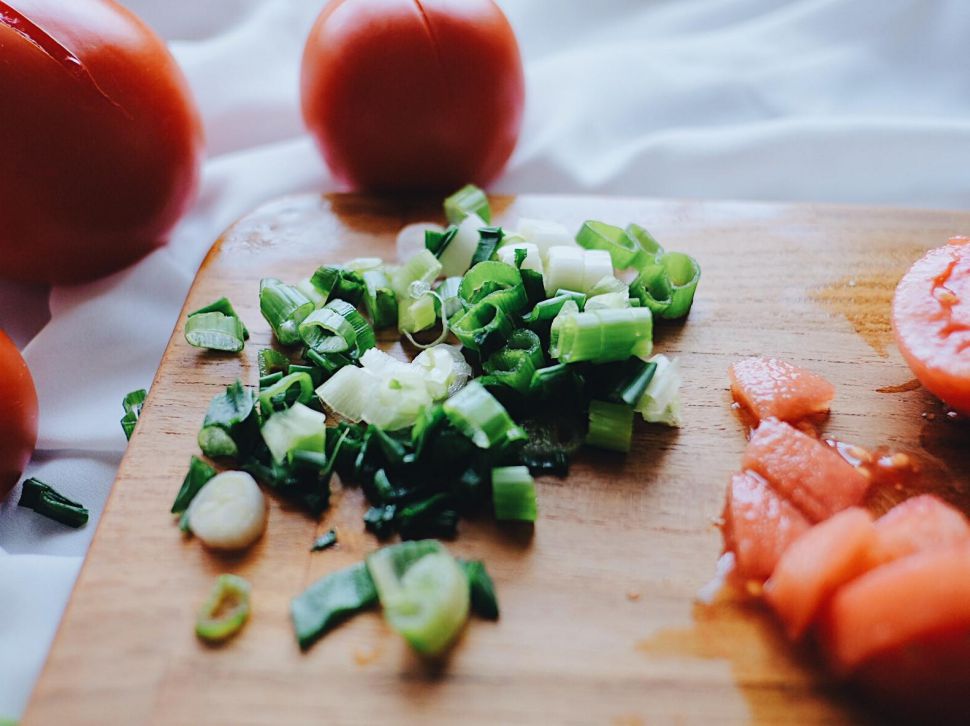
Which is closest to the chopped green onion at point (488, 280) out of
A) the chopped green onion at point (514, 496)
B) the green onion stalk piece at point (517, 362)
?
the green onion stalk piece at point (517, 362)

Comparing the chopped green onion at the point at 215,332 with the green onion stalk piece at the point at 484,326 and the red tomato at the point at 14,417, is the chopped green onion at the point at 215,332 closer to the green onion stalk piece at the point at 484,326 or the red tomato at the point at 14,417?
the red tomato at the point at 14,417

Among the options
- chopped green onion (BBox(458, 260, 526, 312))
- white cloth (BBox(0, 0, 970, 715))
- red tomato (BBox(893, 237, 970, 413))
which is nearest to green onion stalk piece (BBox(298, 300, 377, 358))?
chopped green onion (BBox(458, 260, 526, 312))

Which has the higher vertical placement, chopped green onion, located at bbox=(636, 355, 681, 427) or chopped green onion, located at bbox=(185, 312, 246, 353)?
chopped green onion, located at bbox=(185, 312, 246, 353)

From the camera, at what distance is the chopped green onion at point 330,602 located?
128cm

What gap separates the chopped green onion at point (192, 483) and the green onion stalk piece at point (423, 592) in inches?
14.1


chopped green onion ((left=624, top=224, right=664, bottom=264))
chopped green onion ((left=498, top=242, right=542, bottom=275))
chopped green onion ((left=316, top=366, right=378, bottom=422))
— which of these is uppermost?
chopped green onion ((left=498, top=242, right=542, bottom=275))

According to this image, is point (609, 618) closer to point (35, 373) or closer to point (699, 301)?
point (699, 301)

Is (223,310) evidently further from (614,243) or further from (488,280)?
(614,243)

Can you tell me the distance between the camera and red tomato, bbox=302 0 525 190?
1.93 m

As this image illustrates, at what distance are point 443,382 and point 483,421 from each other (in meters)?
0.18

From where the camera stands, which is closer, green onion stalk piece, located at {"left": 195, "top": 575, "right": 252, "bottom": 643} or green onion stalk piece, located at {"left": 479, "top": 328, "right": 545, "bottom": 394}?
green onion stalk piece, located at {"left": 195, "top": 575, "right": 252, "bottom": 643}

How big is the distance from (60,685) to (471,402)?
0.78 m

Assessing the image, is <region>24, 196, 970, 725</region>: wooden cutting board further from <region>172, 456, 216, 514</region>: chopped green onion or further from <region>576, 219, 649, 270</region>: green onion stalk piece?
<region>576, 219, 649, 270</region>: green onion stalk piece

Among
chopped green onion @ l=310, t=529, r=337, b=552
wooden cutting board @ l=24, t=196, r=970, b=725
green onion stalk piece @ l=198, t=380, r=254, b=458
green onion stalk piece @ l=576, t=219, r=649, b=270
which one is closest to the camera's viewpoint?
wooden cutting board @ l=24, t=196, r=970, b=725
